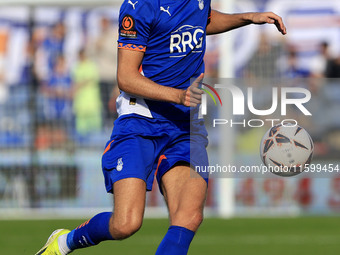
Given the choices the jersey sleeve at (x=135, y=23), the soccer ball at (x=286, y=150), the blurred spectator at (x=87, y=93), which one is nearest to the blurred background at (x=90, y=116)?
→ the blurred spectator at (x=87, y=93)

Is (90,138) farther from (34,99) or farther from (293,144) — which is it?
(293,144)

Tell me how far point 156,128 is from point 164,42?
57 centimetres

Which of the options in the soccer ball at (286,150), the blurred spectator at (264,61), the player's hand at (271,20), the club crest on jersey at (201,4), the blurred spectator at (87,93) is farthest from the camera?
the blurred spectator at (264,61)

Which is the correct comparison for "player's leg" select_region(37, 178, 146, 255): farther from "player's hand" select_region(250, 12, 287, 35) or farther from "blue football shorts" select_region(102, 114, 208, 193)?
"player's hand" select_region(250, 12, 287, 35)

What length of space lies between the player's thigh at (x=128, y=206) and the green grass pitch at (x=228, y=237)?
2648 millimetres

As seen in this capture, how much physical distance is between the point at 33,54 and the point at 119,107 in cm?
710

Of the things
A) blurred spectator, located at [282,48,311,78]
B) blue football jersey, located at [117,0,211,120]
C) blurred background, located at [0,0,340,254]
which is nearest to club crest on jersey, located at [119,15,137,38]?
blue football jersey, located at [117,0,211,120]

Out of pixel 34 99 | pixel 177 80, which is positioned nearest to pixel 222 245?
pixel 177 80

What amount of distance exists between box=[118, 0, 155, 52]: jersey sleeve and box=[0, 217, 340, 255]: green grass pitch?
3.15m

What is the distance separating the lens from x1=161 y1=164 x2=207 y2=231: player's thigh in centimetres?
543

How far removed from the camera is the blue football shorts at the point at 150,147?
17.9 ft

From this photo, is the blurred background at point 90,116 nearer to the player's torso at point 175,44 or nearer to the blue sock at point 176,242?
the player's torso at point 175,44

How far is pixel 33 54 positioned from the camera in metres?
12.5

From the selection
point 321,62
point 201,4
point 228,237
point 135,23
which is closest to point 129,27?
point 135,23
